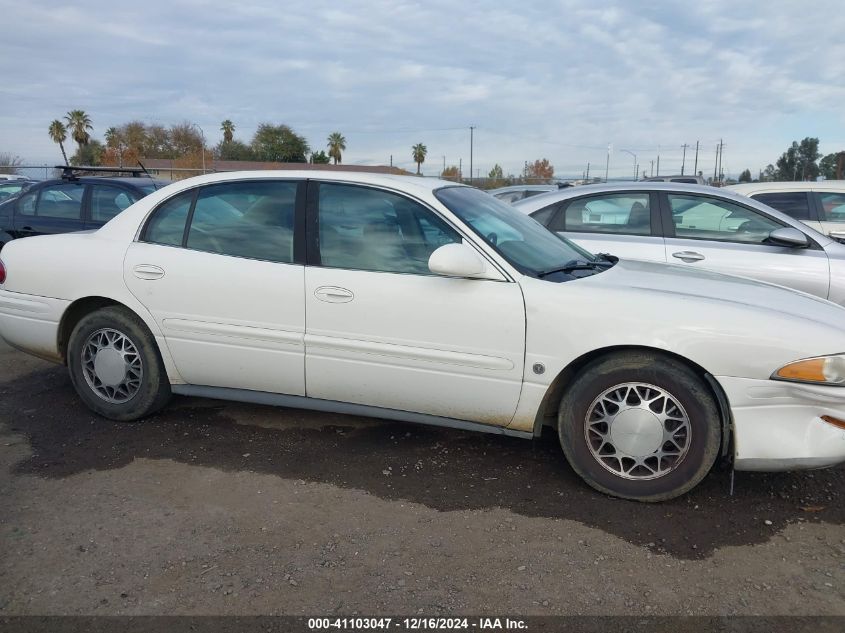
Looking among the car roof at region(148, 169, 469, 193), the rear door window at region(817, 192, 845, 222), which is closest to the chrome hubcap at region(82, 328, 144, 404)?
the car roof at region(148, 169, 469, 193)

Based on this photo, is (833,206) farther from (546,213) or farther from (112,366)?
(112,366)

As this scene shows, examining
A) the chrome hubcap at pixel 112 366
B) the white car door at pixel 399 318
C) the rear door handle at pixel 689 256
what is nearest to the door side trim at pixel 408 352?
the white car door at pixel 399 318

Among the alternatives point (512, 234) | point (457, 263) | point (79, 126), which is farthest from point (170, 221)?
point (79, 126)

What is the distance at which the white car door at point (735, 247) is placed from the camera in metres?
5.41

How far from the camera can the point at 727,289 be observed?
11.6 feet

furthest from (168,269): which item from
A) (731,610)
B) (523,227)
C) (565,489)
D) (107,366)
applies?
(731,610)

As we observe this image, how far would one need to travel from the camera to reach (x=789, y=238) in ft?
17.5

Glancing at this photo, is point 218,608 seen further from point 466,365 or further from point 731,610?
point 731,610

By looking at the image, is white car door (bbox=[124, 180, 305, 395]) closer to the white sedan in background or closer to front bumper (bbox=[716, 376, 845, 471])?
front bumper (bbox=[716, 376, 845, 471])

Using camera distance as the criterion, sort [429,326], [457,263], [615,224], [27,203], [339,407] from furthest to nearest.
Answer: [27,203] < [615,224] < [339,407] < [429,326] < [457,263]

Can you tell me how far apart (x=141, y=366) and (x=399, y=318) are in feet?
5.82

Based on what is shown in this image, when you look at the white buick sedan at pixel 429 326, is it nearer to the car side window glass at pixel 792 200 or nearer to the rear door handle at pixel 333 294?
the rear door handle at pixel 333 294

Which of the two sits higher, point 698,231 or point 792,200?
point 792,200

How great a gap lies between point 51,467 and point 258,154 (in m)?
57.3
